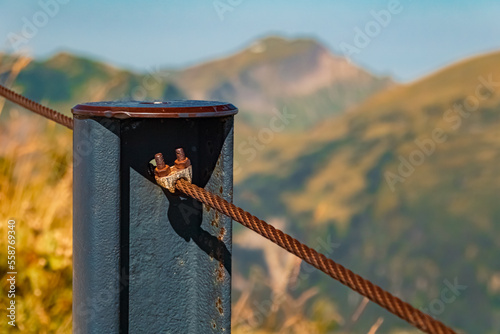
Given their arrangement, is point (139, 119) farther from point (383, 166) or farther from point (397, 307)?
point (383, 166)

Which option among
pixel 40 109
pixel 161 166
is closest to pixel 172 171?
pixel 161 166

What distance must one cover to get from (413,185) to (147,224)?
Answer: 51.8m

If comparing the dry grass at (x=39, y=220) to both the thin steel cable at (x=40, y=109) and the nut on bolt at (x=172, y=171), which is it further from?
the nut on bolt at (x=172, y=171)

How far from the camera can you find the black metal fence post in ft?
4.73

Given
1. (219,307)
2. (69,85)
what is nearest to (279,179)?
(69,85)

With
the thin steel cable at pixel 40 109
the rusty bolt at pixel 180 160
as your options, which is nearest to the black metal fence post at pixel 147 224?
the rusty bolt at pixel 180 160

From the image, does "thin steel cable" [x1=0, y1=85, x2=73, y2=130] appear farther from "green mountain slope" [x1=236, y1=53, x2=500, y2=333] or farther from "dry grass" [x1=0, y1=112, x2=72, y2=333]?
"green mountain slope" [x1=236, y1=53, x2=500, y2=333]

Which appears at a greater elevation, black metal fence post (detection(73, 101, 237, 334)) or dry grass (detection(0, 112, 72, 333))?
black metal fence post (detection(73, 101, 237, 334))

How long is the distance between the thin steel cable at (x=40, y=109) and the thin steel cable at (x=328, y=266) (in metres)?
0.83

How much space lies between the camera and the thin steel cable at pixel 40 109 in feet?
6.93

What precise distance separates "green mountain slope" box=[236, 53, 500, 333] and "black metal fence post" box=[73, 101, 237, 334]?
143 feet

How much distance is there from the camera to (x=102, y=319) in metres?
1.46

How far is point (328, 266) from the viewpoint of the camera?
1.22 meters

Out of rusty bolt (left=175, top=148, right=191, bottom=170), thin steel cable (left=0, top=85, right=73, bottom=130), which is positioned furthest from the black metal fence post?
thin steel cable (left=0, top=85, right=73, bottom=130)
